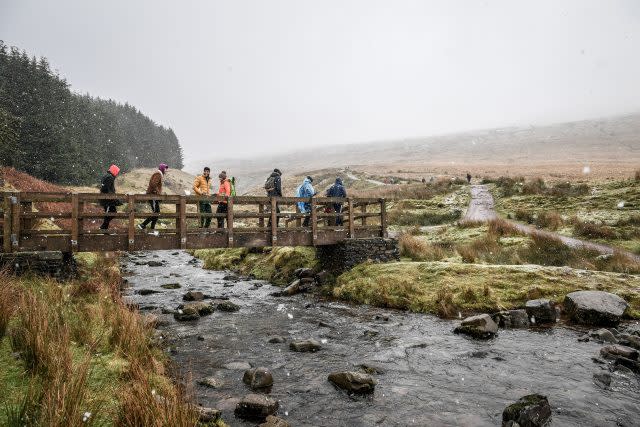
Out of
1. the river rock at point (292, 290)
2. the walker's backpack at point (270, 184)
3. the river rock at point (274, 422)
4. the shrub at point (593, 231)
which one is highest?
the walker's backpack at point (270, 184)

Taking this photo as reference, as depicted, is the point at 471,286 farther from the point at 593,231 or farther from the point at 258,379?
the point at 593,231

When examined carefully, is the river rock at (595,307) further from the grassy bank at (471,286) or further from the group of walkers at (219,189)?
the group of walkers at (219,189)

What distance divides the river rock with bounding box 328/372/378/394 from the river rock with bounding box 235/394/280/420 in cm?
127

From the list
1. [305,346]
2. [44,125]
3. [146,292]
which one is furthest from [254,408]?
[44,125]

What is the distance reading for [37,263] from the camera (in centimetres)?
1019

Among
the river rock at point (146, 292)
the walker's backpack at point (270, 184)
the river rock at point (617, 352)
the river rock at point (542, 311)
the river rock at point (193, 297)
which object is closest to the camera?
the river rock at point (617, 352)

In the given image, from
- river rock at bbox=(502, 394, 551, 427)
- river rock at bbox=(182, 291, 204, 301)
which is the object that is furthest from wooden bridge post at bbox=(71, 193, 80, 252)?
river rock at bbox=(502, 394, 551, 427)

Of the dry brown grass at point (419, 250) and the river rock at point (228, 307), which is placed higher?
the dry brown grass at point (419, 250)

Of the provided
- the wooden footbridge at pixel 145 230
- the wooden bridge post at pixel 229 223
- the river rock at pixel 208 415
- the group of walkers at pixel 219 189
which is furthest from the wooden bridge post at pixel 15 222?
the river rock at pixel 208 415

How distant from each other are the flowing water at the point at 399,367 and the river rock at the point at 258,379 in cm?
13

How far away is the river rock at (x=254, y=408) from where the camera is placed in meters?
5.13

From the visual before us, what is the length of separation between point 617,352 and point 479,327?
2420 mm

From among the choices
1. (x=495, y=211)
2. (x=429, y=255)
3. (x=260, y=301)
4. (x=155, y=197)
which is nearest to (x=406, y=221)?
(x=495, y=211)

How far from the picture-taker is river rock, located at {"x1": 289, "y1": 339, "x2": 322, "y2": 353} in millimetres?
7832
